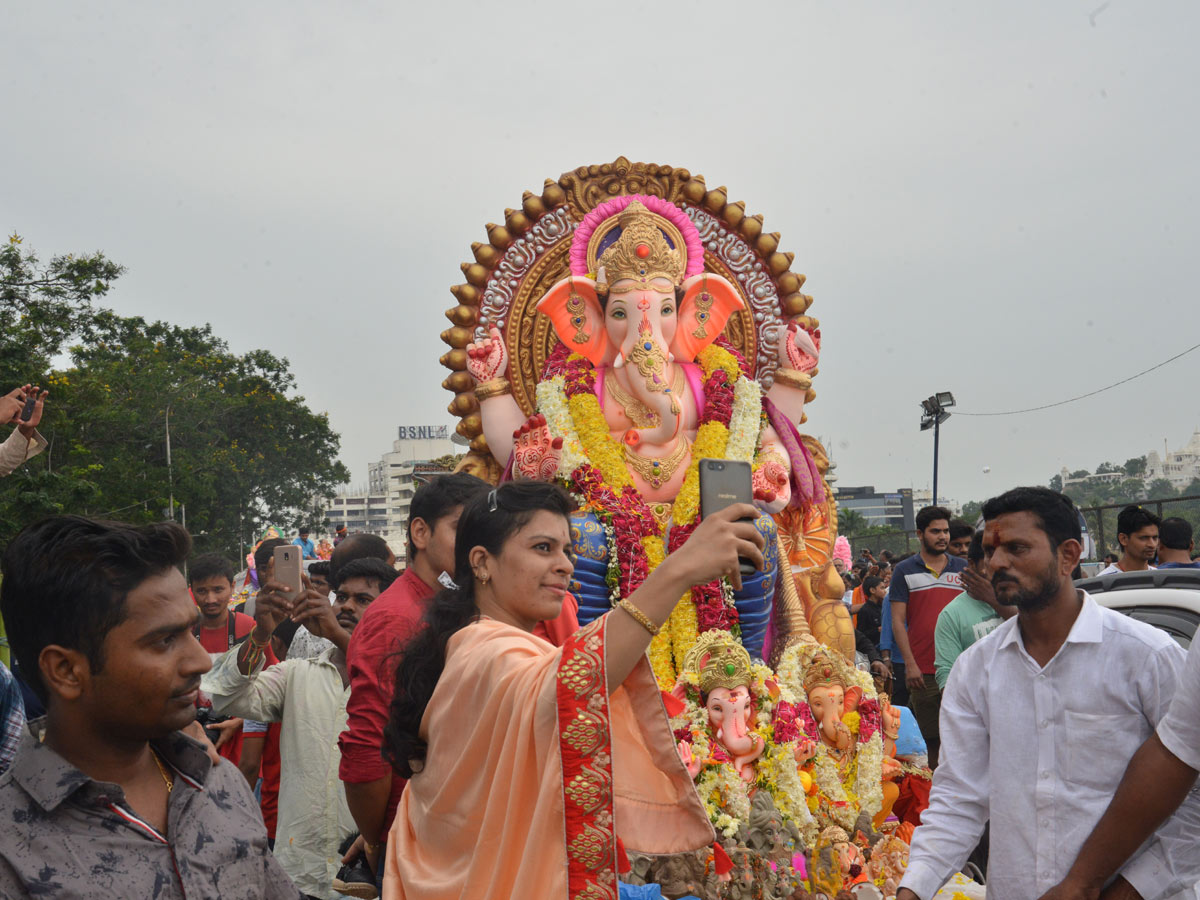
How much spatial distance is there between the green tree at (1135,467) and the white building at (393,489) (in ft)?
79.9

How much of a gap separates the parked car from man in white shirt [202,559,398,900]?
2.67 meters

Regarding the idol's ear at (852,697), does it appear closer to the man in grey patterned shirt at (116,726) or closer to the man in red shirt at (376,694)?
the man in red shirt at (376,694)

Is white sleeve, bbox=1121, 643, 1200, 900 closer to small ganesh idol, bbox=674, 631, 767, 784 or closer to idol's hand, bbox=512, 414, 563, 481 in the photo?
small ganesh idol, bbox=674, 631, 767, 784

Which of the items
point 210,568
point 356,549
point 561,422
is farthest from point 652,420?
point 210,568

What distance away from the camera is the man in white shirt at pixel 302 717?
3781mm

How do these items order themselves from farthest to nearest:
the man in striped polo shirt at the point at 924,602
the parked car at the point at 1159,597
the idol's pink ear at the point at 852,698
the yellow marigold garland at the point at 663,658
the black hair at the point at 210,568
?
1. the man in striped polo shirt at the point at 924,602
2. the yellow marigold garland at the point at 663,658
3. the black hair at the point at 210,568
4. the idol's pink ear at the point at 852,698
5. the parked car at the point at 1159,597

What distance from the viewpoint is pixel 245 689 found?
3.86 meters

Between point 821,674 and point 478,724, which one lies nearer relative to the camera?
point 478,724

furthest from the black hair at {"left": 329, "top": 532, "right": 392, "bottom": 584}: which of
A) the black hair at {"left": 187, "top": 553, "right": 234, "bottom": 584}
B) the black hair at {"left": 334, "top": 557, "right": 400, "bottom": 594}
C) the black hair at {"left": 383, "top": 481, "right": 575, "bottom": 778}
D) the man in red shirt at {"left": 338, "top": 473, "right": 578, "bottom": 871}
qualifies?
the black hair at {"left": 383, "top": 481, "right": 575, "bottom": 778}

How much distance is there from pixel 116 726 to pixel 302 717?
2301mm

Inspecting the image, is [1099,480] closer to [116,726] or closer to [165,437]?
[165,437]

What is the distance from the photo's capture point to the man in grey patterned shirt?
1.69 meters

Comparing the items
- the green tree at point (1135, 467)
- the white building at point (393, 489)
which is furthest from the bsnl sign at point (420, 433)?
the green tree at point (1135, 467)

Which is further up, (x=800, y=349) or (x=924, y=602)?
(x=800, y=349)
